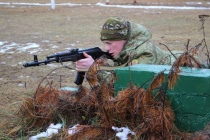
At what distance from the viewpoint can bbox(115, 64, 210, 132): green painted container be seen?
86.4 inches

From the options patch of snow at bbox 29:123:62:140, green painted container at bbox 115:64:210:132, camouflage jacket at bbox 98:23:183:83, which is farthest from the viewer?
camouflage jacket at bbox 98:23:183:83

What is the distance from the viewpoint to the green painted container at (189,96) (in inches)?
86.4

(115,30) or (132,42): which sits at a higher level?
(115,30)

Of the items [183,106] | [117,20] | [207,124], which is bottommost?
[207,124]

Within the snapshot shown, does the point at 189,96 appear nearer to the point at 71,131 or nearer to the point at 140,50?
the point at 140,50

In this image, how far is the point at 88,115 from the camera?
2.56 meters

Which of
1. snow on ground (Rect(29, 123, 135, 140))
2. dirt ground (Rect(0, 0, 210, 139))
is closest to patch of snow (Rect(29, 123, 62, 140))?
snow on ground (Rect(29, 123, 135, 140))

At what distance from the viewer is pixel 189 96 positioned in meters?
2.25

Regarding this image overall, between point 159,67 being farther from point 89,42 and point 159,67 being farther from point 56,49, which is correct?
point 89,42

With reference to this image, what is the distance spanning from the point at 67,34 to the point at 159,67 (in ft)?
21.5

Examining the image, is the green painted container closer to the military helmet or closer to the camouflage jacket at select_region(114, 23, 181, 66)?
the camouflage jacket at select_region(114, 23, 181, 66)

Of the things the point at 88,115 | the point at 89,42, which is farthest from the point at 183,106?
the point at 89,42

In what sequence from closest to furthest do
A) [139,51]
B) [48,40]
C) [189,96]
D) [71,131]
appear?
[189,96] → [71,131] → [139,51] → [48,40]

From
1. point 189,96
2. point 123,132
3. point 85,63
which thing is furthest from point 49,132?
point 189,96
